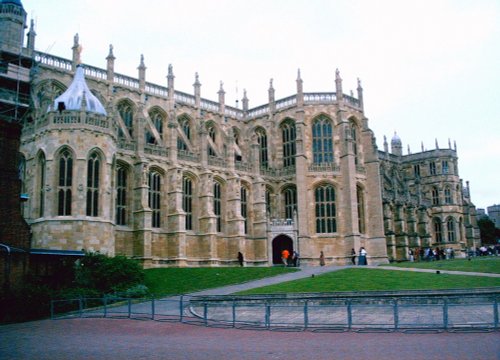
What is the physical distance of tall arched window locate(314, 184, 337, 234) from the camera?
51250mm

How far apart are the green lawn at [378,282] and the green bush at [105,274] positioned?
22.7ft

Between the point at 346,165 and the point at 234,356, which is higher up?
the point at 346,165

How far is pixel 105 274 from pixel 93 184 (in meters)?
8.38

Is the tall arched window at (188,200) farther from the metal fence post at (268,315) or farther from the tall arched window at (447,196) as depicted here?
the tall arched window at (447,196)

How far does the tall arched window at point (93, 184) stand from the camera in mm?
35438

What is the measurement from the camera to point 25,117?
139 feet

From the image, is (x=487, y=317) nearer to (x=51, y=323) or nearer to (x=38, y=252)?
(x=51, y=323)

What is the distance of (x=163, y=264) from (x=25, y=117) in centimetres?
1592

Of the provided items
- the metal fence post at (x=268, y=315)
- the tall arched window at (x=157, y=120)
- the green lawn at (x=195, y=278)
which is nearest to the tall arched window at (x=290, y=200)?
the tall arched window at (x=157, y=120)

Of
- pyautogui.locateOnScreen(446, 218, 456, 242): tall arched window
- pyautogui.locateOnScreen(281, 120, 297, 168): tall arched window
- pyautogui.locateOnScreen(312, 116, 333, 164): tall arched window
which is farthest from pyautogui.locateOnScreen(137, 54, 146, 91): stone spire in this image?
pyautogui.locateOnScreen(446, 218, 456, 242): tall arched window

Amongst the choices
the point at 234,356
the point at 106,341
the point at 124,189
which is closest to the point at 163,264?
the point at 124,189

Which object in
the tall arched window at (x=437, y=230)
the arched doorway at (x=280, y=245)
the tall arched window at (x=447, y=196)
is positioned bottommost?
the arched doorway at (x=280, y=245)

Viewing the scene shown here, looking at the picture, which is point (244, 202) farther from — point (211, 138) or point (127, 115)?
point (127, 115)

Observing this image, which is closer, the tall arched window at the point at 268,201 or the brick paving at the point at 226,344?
the brick paving at the point at 226,344
